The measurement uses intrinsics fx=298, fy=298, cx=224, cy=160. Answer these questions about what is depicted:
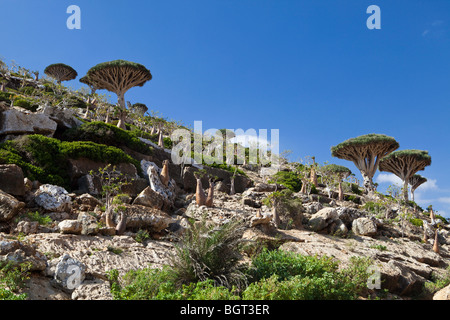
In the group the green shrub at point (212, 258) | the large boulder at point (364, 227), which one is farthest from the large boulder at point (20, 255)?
the large boulder at point (364, 227)

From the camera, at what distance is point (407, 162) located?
4203 centimetres

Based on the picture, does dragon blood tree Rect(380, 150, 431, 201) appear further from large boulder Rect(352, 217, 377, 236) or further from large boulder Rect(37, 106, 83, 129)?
large boulder Rect(37, 106, 83, 129)

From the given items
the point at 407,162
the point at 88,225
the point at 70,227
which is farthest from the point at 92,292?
the point at 407,162

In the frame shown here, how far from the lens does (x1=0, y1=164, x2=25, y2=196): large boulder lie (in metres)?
11.7

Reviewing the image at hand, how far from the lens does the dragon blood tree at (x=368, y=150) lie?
124ft

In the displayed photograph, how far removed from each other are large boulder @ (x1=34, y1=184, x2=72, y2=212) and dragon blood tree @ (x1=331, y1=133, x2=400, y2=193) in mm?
35125

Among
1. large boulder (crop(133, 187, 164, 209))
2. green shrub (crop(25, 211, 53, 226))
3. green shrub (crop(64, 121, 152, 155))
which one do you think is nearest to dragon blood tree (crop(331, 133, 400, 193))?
green shrub (crop(64, 121, 152, 155))

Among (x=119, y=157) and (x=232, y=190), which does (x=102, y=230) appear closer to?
(x=119, y=157)

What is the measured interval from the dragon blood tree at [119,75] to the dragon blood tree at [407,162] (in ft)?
128

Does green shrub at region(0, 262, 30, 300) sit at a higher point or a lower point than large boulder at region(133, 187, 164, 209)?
lower

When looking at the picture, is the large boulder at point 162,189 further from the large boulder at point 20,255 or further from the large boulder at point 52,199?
the large boulder at point 20,255

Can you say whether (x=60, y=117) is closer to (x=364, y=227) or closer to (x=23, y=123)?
(x=23, y=123)

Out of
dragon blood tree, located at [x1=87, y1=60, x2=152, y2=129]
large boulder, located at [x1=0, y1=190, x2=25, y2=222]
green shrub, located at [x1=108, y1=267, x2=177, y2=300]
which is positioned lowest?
green shrub, located at [x1=108, y1=267, x2=177, y2=300]

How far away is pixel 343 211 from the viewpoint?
19.4 meters
